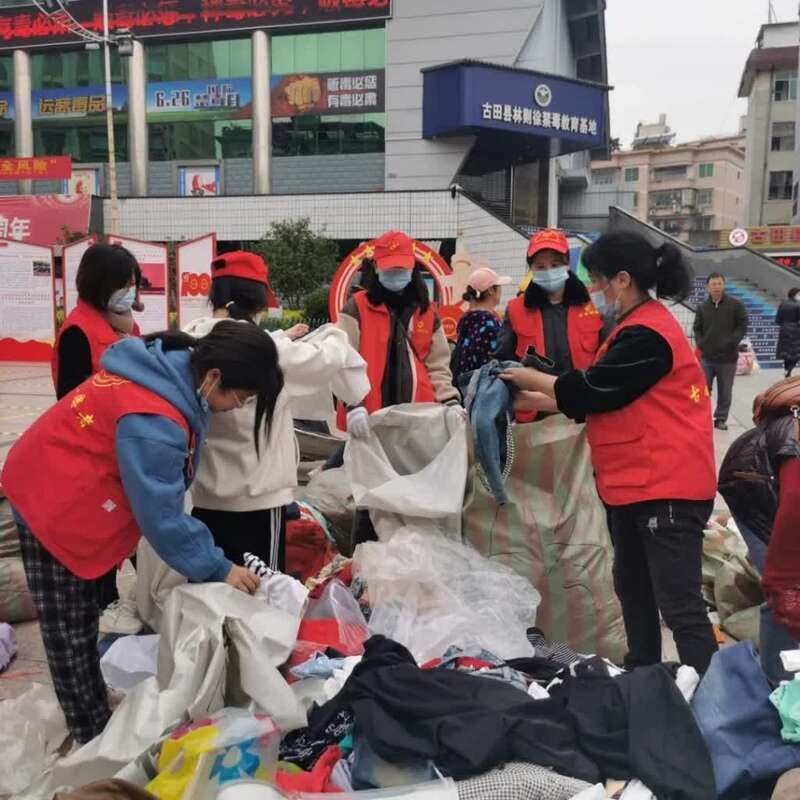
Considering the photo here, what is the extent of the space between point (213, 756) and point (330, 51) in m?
25.0

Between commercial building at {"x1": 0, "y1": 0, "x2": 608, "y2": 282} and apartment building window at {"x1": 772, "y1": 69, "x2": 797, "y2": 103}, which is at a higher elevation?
apartment building window at {"x1": 772, "y1": 69, "x2": 797, "y2": 103}

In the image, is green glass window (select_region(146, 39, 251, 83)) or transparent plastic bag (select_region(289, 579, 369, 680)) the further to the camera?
green glass window (select_region(146, 39, 251, 83))

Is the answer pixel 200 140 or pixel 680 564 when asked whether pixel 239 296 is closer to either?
pixel 680 564

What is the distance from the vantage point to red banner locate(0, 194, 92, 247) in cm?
2028

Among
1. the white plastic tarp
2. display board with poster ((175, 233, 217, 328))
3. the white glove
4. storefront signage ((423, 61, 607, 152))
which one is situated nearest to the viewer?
the white plastic tarp

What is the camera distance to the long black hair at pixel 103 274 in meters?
3.03

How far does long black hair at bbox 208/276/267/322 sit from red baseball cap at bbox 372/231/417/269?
795 millimetres

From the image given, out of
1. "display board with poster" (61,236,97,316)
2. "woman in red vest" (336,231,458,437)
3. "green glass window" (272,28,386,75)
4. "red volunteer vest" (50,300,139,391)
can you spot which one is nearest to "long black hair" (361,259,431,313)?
"woman in red vest" (336,231,458,437)

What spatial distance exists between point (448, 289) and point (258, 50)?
1812cm

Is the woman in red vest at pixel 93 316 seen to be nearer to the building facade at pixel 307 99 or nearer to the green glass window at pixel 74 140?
the building facade at pixel 307 99

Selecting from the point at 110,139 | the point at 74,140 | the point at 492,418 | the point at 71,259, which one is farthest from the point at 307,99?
the point at 492,418

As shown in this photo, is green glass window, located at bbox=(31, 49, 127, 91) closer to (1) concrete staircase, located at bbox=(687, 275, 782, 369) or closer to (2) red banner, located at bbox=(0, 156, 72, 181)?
(2) red banner, located at bbox=(0, 156, 72, 181)

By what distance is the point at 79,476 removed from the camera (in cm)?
209

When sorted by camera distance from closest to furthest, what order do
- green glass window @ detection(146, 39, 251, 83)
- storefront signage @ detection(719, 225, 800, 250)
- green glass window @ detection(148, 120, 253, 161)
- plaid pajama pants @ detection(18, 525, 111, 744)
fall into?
1. plaid pajama pants @ detection(18, 525, 111, 744)
2. green glass window @ detection(146, 39, 251, 83)
3. green glass window @ detection(148, 120, 253, 161)
4. storefront signage @ detection(719, 225, 800, 250)
